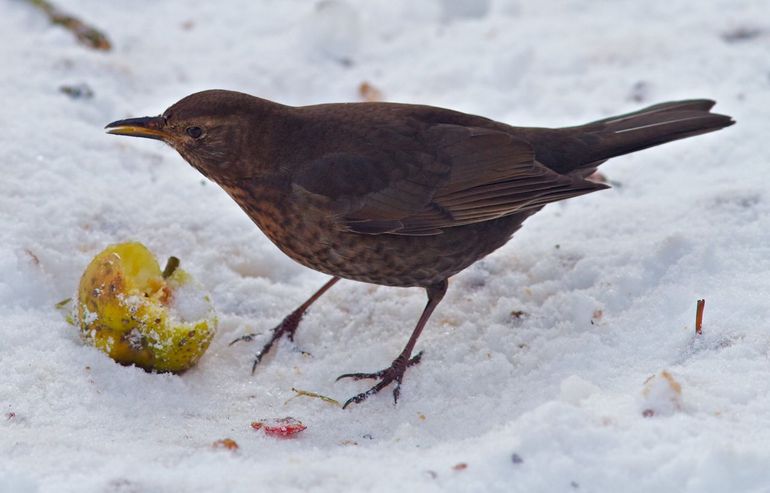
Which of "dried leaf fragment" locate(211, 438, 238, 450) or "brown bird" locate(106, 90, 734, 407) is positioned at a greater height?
"brown bird" locate(106, 90, 734, 407)

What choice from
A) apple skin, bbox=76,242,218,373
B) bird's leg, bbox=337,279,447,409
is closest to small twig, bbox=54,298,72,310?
apple skin, bbox=76,242,218,373

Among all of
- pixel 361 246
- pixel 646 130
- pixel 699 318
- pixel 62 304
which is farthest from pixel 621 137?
pixel 62 304

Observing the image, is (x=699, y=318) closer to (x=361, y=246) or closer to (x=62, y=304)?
(x=361, y=246)

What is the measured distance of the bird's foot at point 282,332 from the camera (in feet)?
13.6

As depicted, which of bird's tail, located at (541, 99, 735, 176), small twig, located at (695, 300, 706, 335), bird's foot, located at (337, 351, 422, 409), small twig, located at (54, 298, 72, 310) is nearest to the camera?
small twig, located at (695, 300, 706, 335)

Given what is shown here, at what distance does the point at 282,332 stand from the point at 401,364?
571 mm

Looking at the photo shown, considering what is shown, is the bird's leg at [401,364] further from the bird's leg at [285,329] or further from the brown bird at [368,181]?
the bird's leg at [285,329]

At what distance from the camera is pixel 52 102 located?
17.5 ft

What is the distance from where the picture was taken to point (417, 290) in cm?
474

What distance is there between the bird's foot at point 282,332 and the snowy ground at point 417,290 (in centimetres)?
5

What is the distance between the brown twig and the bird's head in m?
2.20

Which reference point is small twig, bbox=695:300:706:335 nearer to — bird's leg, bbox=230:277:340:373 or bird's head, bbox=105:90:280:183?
bird's leg, bbox=230:277:340:373

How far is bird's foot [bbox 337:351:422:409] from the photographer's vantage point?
12.6ft

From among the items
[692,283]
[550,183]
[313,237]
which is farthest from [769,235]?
[313,237]
